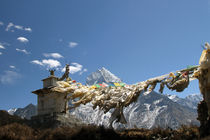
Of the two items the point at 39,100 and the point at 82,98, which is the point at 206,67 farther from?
the point at 39,100

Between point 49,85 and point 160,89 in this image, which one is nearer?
point 160,89

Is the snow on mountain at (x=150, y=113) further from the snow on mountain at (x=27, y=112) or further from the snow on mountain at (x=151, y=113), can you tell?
the snow on mountain at (x=27, y=112)

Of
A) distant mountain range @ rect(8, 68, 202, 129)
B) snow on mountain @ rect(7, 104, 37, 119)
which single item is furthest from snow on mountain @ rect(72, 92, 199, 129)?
snow on mountain @ rect(7, 104, 37, 119)

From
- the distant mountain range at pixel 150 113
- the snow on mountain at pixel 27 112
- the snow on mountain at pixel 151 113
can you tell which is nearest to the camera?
the snow on mountain at pixel 27 112

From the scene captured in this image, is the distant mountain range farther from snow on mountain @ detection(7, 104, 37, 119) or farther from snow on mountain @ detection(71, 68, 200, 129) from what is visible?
snow on mountain @ detection(7, 104, 37, 119)

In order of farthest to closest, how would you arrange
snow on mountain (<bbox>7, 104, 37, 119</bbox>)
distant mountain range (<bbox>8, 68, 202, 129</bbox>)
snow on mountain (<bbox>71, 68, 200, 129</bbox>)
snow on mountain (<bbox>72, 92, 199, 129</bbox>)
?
1. snow on mountain (<bbox>72, 92, 199, 129</bbox>)
2. snow on mountain (<bbox>71, 68, 200, 129</bbox>)
3. distant mountain range (<bbox>8, 68, 202, 129</bbox>)
4. snow on mountain (<bbox>7, 104, 37, 119</bbox>)

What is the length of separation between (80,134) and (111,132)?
1325 mm

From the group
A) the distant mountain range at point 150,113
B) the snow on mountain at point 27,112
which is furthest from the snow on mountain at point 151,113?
the snow on mountain at point 27,112

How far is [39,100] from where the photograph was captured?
2106 centimetres

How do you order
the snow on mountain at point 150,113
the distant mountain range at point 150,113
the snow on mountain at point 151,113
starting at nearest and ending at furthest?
the distant mountain range at point 150,113, the snow on mountain at point 150,113, the snow on mountain at point 151,113

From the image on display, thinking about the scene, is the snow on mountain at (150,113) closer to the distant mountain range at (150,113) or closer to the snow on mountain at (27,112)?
the distant mountain range at (150,113)

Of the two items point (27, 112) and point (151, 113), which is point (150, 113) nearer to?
point (151, 113)

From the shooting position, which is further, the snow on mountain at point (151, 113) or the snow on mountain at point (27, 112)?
the snow on mountain at point (151, 113)

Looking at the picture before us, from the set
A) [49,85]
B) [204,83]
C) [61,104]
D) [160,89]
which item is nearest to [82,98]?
[160,89]
